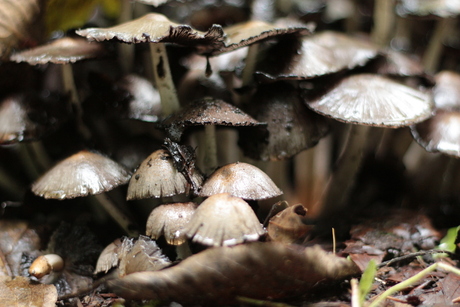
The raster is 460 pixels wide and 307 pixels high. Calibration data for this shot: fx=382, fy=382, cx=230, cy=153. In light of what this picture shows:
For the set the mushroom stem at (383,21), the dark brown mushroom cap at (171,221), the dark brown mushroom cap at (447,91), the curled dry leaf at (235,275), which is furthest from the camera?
the mushroom stem at (383,21)

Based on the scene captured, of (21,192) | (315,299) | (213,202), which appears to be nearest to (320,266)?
(315,299)

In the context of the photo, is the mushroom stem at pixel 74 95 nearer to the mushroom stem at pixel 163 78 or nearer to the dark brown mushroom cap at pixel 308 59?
the mushroom stem at pixel 163 78

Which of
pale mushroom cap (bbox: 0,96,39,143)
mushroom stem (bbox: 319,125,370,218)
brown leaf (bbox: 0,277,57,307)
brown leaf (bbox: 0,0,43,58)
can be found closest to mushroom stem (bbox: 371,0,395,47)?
mushroom stem (bbox: 319,125,370,218)

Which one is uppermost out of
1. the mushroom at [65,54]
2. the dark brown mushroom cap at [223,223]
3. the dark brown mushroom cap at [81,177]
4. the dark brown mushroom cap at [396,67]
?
the mushroom at [65,54]

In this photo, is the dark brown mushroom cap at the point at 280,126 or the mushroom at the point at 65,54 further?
A: the dark brown mushroom cap at the point at 280,126

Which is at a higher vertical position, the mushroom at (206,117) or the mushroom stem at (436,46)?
the mushroom stem at (436,46)

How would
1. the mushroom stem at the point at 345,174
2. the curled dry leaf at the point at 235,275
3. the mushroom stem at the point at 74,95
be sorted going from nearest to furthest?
the curled dry leaf at the point at 235,275 < the mushroom stem at the point at 74,95 < the mushroom stem at the point at 345,174

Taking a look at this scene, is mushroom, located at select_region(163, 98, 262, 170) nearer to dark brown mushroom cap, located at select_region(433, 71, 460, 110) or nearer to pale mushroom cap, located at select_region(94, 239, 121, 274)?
pale mushroom cap, located at select_region(94, 239, 121, 274)

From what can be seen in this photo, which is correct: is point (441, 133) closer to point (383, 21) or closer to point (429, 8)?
point (429, 8)

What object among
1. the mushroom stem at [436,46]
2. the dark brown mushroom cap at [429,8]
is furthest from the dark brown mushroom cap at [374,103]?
the mushroom stem at [436,46]
